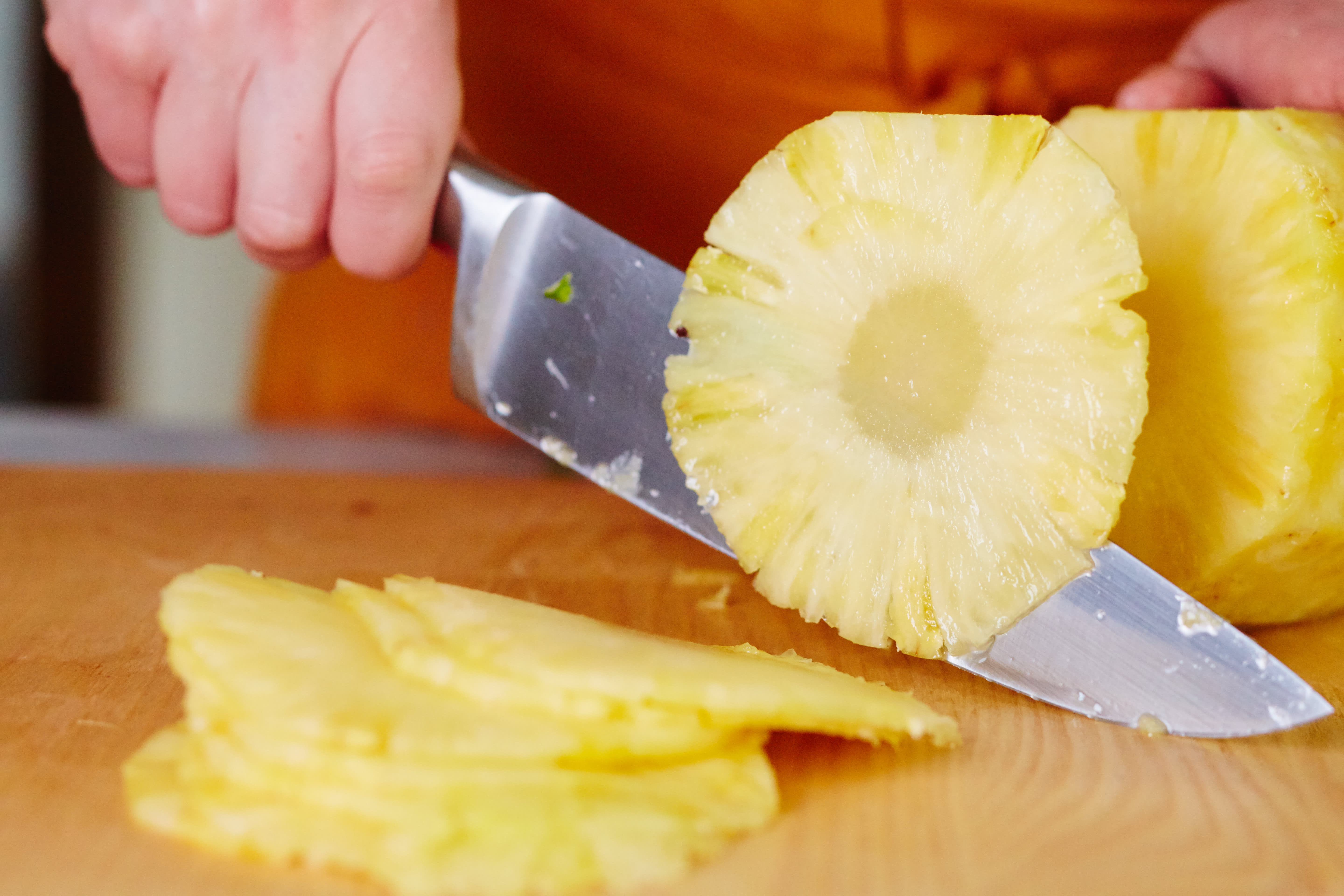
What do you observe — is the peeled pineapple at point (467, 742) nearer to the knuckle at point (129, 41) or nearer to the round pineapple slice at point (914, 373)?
the round pineapple slice at point (914, 373)

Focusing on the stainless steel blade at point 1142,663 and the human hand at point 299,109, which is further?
the human hand at point 299,109

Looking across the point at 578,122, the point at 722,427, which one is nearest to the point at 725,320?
the point at 722,427

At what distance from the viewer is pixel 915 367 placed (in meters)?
1.02

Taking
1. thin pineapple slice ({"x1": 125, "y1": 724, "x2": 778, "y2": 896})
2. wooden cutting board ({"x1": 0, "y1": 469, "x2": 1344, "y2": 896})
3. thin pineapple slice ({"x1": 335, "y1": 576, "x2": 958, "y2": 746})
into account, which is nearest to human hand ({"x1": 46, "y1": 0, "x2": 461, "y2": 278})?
wooden cutting board ({"x1": 0, "y1": 469, "x2": 1344, "y2": 896})

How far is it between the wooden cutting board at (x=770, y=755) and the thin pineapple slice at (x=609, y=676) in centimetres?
6

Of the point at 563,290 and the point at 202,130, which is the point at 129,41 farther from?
the point at 563,290

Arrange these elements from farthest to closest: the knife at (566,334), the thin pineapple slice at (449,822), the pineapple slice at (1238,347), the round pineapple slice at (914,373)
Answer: the knife at (566,334) → the pineapple slice at (1238,347) → the round pineapple slice at (914,373) → the thin pineapple slice at (449,822)

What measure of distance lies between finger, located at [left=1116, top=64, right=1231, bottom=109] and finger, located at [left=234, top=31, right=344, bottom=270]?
2.98 feet

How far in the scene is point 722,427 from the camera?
41.9 inches

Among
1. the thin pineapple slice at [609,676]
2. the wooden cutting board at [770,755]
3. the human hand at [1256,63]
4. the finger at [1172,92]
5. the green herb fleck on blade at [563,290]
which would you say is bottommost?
the wooden cutting board at [770,755]

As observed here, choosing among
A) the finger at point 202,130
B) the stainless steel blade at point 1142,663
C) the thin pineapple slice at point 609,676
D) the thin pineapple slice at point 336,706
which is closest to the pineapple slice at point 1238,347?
the stainless steel blade at point 1142,663

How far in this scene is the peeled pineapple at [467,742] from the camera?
0.75m

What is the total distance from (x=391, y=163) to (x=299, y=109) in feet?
0.40

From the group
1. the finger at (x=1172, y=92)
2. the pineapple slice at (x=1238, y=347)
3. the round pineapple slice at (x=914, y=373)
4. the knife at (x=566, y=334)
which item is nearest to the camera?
the round pineapple slice at (x=914, y=373)
